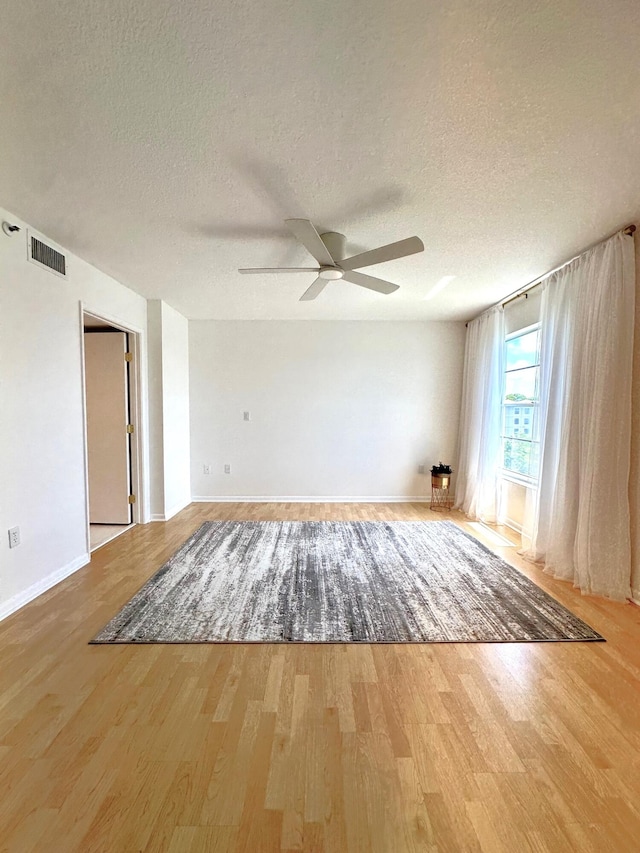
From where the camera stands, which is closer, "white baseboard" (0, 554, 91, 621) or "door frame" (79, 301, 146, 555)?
"white baseboard" (0, 554, 91, 621)

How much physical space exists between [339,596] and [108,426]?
10.4 feet

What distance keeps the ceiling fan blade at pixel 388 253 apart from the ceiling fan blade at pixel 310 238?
0.48ft

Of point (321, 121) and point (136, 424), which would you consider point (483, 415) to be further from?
point (136, 424)

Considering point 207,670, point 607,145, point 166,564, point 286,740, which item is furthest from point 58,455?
point 607,145

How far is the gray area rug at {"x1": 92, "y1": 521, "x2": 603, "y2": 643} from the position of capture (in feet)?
6.75

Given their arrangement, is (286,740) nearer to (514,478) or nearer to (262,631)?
(262,631)

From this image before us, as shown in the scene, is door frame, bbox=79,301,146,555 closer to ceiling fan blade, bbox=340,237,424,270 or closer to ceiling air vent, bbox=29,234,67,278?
ceiling air vent, bbox=29,234,67,278

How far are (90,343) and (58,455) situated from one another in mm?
1703

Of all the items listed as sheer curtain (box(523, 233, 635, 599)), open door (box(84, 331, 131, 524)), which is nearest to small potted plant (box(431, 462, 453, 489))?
sheer curtain (box(523, 233, 635, 599))

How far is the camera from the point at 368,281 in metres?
2.83

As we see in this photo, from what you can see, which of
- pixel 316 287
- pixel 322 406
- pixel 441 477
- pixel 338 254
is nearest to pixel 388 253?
pixel 338 254

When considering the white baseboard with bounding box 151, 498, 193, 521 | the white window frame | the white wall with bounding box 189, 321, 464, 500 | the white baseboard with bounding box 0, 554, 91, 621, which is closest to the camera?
the white baseboard with bounding box 0, 554, 91, 621

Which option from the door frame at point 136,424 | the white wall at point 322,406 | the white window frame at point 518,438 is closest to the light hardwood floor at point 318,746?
the white window frame at point 518,438

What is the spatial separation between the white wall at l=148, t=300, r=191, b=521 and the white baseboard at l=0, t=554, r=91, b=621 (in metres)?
1.29
